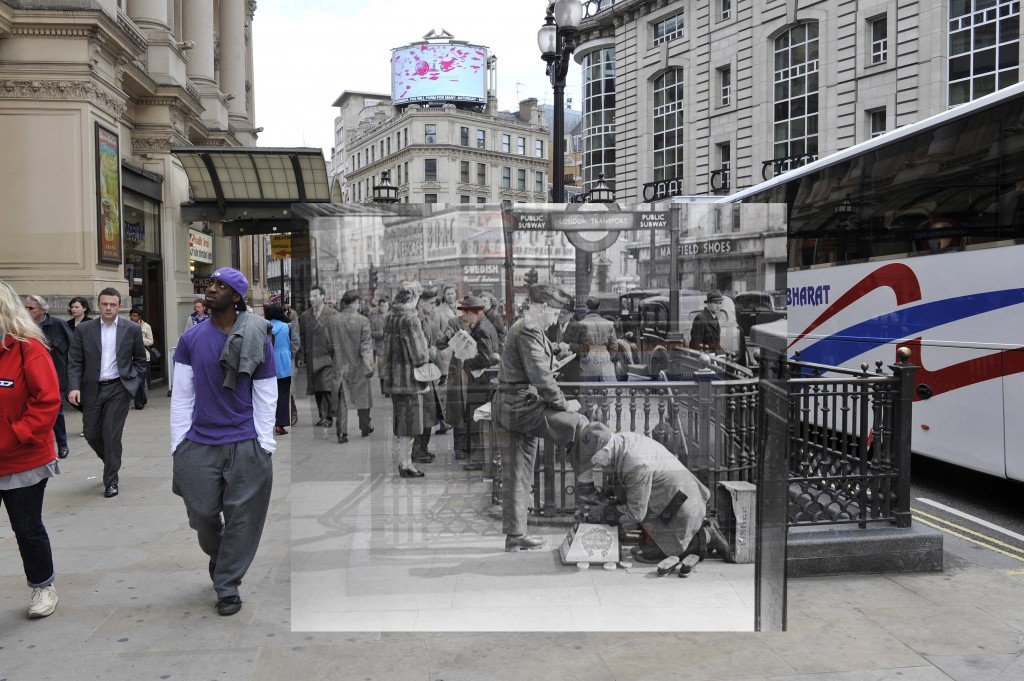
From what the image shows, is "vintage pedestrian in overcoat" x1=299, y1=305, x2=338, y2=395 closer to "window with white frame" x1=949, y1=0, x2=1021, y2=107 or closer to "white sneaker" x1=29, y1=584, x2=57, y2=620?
"white sneaker" x1=29, y1=584, x2=57, y2=620

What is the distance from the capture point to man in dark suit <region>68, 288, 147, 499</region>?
→ 761cm

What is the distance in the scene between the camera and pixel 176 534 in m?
6.37

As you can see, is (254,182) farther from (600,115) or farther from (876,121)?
(600,115)

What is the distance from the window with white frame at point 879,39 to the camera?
2892 centimetres

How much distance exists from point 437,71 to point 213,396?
255ft

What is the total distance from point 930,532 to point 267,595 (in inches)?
175

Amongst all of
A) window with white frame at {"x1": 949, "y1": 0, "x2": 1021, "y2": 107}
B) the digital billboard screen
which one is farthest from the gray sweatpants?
the digital billboard screen

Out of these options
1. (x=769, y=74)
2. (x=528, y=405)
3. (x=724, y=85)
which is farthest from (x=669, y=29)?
(x=528, y=405)

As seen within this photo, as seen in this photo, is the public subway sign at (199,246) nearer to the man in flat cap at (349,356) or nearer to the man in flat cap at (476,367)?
the man in flat cap at (349,356)

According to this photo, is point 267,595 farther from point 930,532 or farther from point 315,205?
point 930,532

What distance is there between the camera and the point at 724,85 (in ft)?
124

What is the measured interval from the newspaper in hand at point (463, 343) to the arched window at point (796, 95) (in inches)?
1216

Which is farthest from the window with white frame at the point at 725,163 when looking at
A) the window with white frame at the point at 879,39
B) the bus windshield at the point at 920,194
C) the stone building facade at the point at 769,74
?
the bus windshield at the point at 920,194

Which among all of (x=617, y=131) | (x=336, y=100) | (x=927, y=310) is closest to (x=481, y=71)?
(x=617, y=131)
